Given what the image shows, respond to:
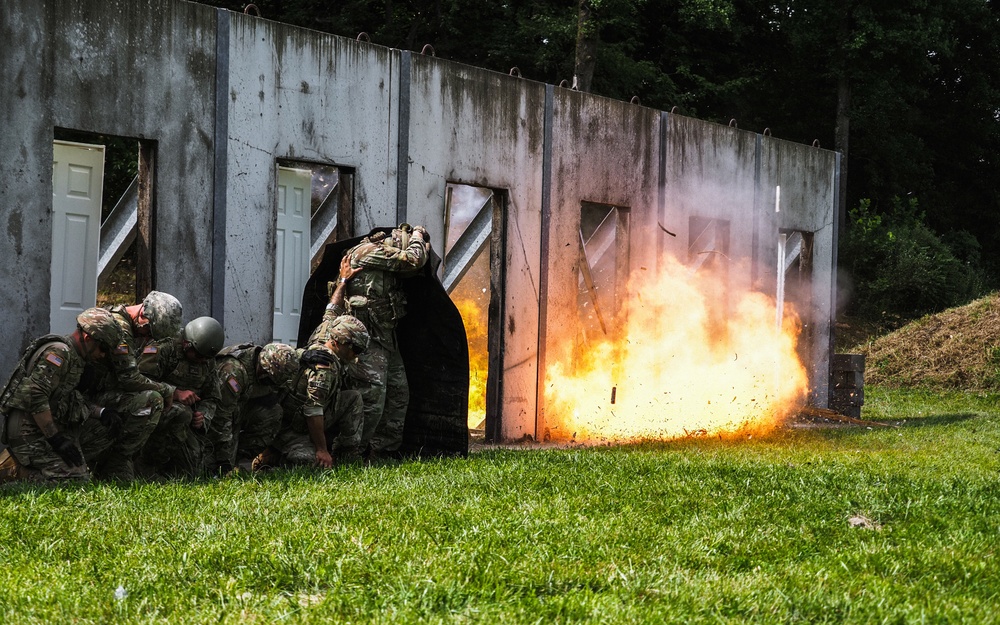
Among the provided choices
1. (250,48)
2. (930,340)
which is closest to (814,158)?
(930,340)

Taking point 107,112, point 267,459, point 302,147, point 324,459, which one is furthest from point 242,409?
point 302,147

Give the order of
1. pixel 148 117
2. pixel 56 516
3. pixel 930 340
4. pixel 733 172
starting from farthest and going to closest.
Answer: pixel 930 340
pixel 733 172
pixel 148 117
pixel 56 516

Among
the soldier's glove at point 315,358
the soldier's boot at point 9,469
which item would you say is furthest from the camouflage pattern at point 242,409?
the soldier's boot at point 9,469

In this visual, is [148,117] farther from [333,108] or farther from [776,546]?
[776,546]

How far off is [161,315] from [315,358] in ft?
4.64

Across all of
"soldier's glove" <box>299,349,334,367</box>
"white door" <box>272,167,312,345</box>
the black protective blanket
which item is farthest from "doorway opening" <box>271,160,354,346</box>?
"soldier's glove" <box>299,349,334,367</box>

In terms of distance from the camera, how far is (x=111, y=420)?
29.6 ft

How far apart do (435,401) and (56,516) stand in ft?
15.4

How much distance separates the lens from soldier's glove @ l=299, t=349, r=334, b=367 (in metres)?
10.1

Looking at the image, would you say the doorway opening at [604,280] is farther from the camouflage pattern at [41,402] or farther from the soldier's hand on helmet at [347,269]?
the camouflage pattern at [41,402]

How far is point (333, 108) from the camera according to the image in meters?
11.9

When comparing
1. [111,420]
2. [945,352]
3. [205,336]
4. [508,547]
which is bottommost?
[508,547]

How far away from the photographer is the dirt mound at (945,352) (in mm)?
24984

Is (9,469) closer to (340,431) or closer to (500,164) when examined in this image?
(340,431)
